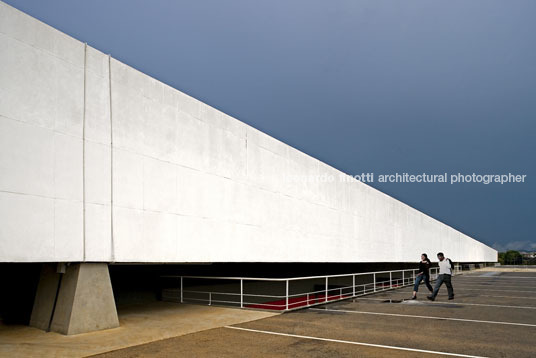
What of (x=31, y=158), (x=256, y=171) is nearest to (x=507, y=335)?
(x=256, y=171)

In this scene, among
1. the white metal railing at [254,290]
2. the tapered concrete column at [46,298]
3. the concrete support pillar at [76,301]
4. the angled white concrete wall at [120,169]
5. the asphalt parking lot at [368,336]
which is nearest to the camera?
the asphalt parking lot at [368,336]

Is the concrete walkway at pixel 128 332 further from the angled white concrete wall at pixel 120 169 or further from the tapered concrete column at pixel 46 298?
the angled white concrete wall at pixel 120 169

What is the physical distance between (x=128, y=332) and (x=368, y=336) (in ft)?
14.4

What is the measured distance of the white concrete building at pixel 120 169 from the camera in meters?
7.33

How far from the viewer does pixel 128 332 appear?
26.7 feet

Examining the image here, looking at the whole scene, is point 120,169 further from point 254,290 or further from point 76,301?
point 254,290

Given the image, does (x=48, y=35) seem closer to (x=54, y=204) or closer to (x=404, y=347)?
(x=54, y=204)

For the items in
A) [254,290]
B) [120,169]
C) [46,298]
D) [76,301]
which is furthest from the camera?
[254,290]

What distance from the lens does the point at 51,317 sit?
8.30 metres

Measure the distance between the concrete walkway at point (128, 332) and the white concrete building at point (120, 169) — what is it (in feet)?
4.27

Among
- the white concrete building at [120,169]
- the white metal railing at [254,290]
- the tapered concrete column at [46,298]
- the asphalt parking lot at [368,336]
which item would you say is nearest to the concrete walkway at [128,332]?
the tapered concrete column at [46,298]

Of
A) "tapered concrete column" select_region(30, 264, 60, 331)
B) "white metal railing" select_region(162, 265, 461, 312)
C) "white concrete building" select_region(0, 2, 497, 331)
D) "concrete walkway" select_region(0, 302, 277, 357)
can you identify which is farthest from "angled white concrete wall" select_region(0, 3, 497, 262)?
"white metal railing" select_region(162, 265, 461, 312)

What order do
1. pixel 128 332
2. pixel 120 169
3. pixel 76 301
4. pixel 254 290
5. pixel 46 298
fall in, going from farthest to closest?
pixel 254 290 < pixel 120 169 < pixel 46 298 < pixel 128 332 < pixel 76 301

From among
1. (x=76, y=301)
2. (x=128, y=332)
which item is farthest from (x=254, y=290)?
(x=76, y=301)
